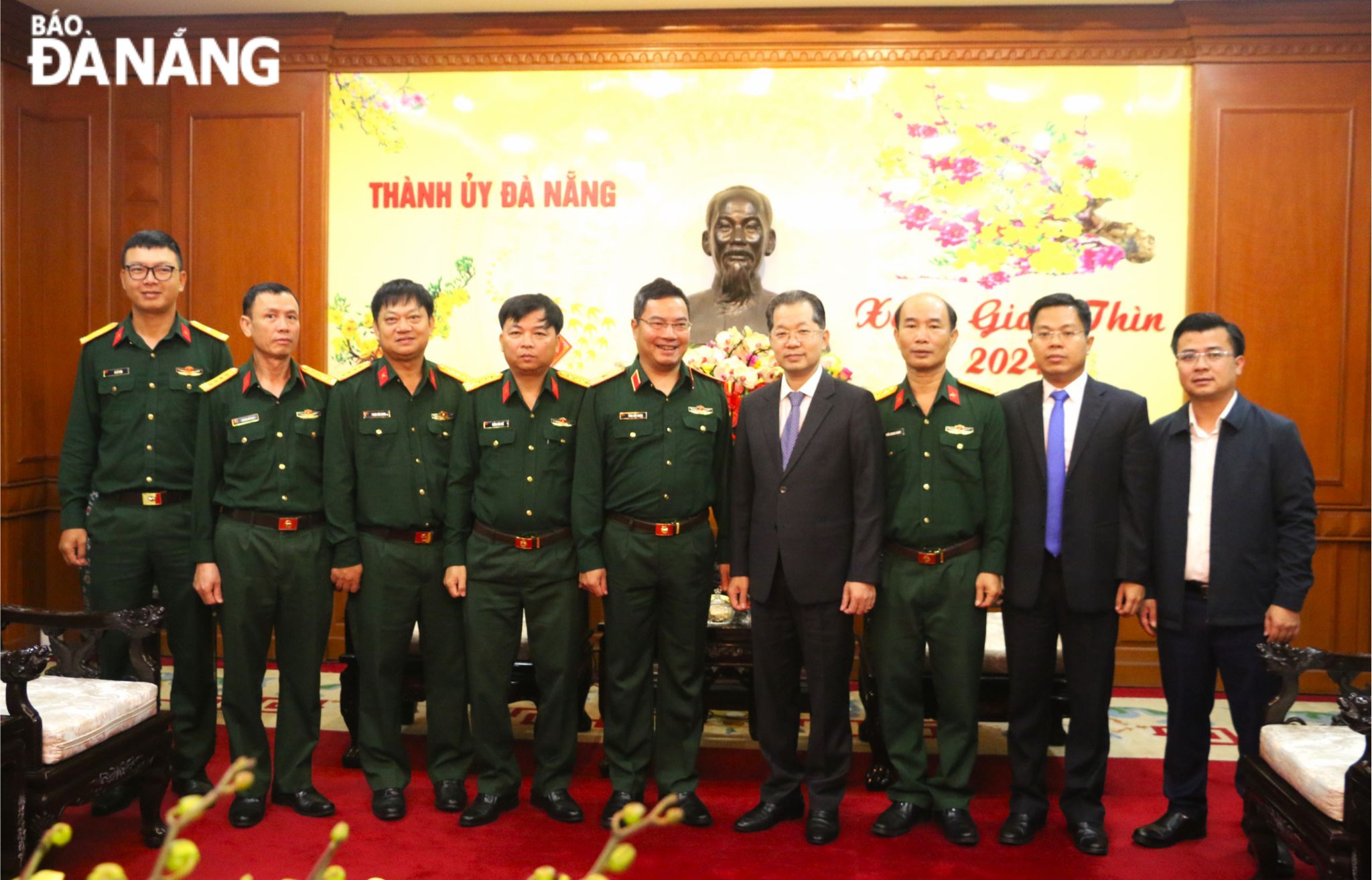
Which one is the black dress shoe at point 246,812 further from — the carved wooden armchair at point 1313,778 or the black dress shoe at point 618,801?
the carved wooden armchair at point 1313,778

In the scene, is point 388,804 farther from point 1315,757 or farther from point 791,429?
point 1315,757

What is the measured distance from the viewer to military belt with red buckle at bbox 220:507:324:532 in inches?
128

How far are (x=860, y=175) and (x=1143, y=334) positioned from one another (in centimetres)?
152

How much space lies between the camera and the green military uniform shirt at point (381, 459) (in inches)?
129

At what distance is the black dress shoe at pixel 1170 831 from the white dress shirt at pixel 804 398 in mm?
1587

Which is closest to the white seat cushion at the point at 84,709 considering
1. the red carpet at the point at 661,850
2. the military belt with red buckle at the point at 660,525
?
the red carpet at the point at 661,850

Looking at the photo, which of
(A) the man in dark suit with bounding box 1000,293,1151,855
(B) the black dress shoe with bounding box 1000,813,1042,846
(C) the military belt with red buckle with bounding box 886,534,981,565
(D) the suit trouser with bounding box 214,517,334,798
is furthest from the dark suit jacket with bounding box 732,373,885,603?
(D) the suit trouser with bounding box 214,517,334,798

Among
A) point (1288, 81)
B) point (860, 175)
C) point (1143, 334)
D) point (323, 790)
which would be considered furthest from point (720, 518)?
point (1288, 81)

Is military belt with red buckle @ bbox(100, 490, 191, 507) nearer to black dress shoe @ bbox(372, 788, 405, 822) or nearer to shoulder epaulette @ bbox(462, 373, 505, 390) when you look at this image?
shoulder epaulette @ bbox(462, 373, 505, 390)

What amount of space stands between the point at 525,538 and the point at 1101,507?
1713 mm

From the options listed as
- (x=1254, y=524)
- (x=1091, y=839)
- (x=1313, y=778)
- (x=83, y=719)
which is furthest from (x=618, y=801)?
(x=1254, y=524)

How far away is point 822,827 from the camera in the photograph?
3150 millimetres

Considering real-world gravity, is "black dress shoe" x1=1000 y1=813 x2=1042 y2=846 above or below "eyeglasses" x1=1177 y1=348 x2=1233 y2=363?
below

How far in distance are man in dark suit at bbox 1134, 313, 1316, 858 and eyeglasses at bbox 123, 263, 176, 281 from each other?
3175 mm
